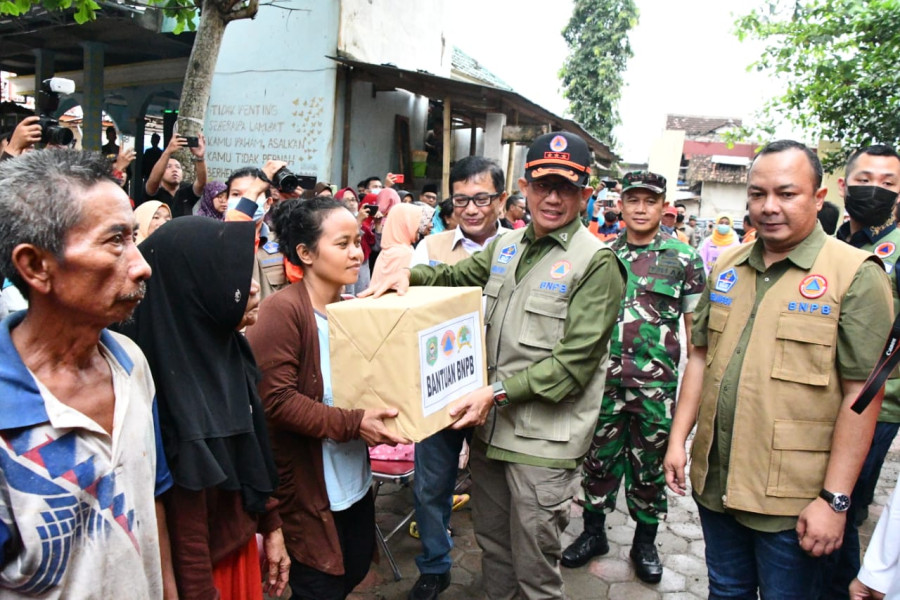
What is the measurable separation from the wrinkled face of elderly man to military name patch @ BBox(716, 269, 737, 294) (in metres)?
2.03

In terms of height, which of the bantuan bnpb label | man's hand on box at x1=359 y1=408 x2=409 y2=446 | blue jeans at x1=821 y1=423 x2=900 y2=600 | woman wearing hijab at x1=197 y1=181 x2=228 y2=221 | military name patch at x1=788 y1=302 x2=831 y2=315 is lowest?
blue jeans at x1=821 y1=423 x2=900 y2=600

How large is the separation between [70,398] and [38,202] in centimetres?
43

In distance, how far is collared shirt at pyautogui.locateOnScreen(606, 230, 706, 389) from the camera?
3414 millimetres

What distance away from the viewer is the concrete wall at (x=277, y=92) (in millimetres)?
9141

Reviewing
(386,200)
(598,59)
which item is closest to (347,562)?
(386,200)

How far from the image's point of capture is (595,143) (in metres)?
14.7

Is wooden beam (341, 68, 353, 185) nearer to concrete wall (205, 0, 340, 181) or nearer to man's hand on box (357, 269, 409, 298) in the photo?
concrete wall (205, 0, 340, 181)

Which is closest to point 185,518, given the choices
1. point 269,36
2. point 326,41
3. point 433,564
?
point 433,564

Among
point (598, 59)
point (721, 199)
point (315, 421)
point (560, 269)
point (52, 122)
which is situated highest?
point (598, 59)

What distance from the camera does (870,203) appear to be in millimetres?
3387

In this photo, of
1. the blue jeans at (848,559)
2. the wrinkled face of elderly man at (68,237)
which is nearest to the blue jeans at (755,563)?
the blue jeans at (848,559)

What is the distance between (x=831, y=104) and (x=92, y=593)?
435 inches

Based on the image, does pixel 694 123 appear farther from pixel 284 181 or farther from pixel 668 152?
pixel 284 181

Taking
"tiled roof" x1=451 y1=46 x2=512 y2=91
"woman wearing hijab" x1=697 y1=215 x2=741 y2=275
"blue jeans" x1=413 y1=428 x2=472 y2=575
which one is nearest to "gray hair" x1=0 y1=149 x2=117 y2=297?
Result: "blue jeans" x1=413 y1=428 x2=472 y2=575
